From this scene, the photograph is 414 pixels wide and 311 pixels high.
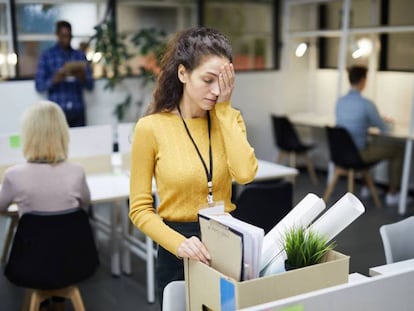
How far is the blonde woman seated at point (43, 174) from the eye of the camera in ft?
9.69

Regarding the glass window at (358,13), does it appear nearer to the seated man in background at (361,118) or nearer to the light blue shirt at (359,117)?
the seated man in background at (361,118)

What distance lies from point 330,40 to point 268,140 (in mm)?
1427

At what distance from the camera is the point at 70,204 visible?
3020 mm

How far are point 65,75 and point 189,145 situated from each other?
15.1ft

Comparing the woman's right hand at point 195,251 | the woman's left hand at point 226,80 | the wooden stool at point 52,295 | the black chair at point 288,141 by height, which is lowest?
the wooden stool at point 52,295

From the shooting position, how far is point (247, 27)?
723 centimetres

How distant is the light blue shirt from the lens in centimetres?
569

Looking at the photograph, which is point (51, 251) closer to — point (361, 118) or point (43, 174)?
point (43, 174)

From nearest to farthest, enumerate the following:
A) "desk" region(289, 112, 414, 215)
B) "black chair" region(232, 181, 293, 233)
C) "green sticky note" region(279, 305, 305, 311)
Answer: "green sticky note" region(279, 305, 305, 311) → "black chair" region(232, 181, 293, 233) → "desk" region(289, 112, 414, 215)

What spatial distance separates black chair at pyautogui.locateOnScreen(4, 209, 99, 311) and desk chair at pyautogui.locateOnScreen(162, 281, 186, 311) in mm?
1322

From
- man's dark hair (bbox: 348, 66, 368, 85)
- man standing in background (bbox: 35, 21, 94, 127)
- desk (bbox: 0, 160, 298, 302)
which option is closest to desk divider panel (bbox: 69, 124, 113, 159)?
desk (bbox: 0, 160, 298, 302)

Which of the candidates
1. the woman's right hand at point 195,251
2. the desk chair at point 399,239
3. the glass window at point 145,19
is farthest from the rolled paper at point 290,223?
the glass window at point 145,19

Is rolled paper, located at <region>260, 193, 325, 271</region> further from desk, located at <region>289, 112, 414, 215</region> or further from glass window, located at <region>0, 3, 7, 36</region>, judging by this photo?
glass window, located at <region>0, 3, 7, 36</region>

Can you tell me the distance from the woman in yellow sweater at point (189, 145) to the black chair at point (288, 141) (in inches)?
198
